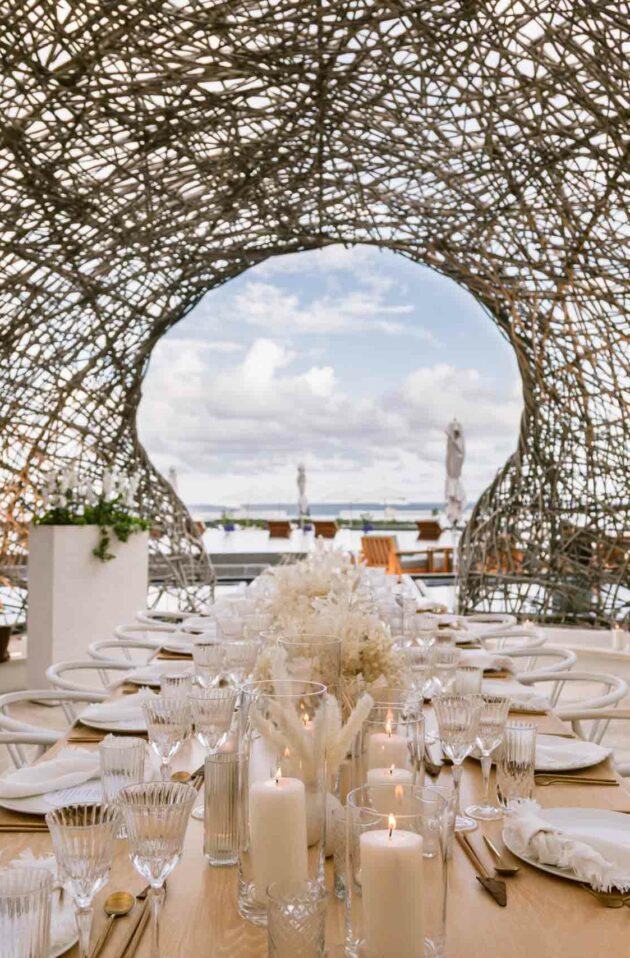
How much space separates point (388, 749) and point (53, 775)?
3.01 ft

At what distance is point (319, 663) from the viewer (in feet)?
5.51

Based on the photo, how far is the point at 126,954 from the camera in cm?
127

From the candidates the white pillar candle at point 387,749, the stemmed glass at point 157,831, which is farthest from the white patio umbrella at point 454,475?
the stemmed glass at point 157,831

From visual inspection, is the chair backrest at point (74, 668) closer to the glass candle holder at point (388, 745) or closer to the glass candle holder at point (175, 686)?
the glass candle holder at point (175, 686)

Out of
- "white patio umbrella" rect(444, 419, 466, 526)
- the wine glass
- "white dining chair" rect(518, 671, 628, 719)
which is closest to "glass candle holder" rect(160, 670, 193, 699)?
the wine glass

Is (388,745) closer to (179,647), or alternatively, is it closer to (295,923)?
(295,923)

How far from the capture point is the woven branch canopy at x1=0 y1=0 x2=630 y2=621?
537 centimetres

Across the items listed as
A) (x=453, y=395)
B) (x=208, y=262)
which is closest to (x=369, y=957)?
(x=208, y=262)

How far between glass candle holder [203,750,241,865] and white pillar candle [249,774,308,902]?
0.57ft

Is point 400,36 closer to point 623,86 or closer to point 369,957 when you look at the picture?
point 623,86

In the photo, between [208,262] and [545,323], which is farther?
[208,262]

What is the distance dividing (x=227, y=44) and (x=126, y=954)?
524 centimetres

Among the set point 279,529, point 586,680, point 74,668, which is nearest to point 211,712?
point 74,668

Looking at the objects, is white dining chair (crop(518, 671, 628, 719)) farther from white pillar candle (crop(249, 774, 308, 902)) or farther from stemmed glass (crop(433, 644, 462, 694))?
white pillar candle (crop(249, 774, 308, 902))
